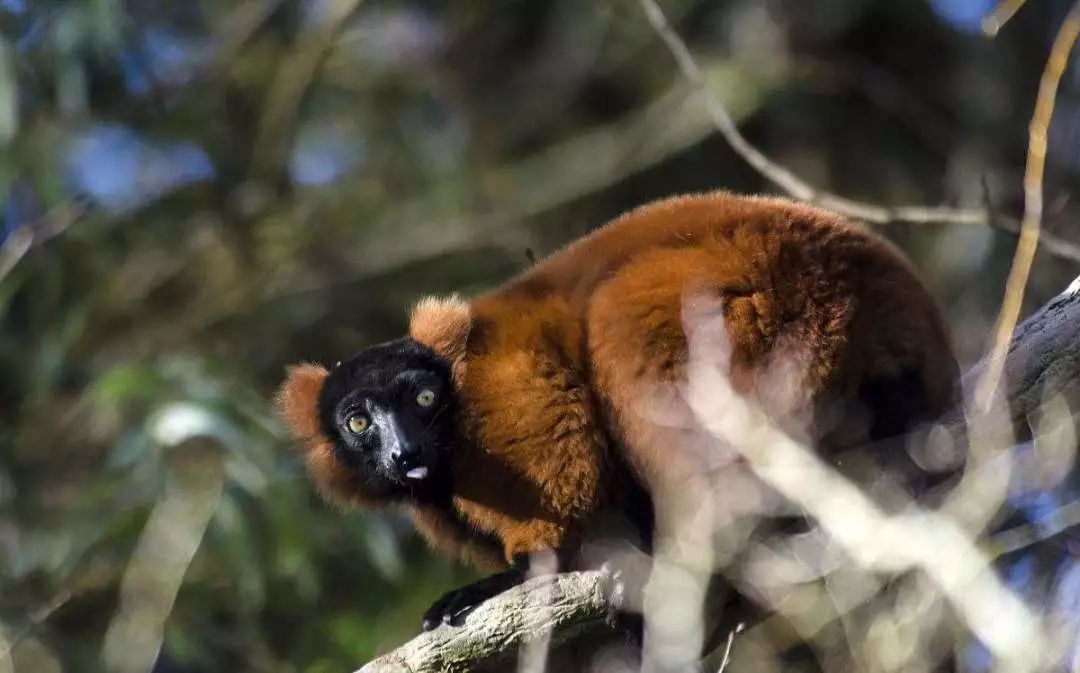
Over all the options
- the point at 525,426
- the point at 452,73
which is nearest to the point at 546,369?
the point at 525,426

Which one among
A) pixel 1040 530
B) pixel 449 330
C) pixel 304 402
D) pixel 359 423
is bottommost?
pixel 304 402

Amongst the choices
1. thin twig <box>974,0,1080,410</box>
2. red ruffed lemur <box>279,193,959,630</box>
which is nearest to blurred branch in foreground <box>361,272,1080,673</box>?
red ruffed lemur <box>279,193,959,630</box>

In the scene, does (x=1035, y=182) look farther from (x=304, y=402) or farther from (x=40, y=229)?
(x=40, y=229)

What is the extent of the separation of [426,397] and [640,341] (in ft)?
2.89

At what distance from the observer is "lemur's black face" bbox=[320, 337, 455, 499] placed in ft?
15.8

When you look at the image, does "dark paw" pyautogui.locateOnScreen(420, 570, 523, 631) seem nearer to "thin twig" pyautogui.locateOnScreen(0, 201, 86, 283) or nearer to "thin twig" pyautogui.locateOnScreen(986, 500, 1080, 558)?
"thin twig" pyautogui.locateOnScreen(986, 500, 1080, 558)

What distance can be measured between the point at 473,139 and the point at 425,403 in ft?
20.3

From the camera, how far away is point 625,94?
10781 mm

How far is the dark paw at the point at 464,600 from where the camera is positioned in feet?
14.4

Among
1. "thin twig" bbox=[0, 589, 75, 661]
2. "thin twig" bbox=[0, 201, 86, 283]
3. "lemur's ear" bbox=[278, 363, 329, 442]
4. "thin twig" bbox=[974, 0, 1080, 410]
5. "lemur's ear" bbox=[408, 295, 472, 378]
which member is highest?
"thin twig" bbox=[974, 0, 1080, 410]

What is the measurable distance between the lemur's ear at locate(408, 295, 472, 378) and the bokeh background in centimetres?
360

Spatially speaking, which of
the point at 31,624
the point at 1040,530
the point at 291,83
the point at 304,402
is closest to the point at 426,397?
the point at 304,402

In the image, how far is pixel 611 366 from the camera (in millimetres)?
4406

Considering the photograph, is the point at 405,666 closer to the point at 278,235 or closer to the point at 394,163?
the point at 278,235
